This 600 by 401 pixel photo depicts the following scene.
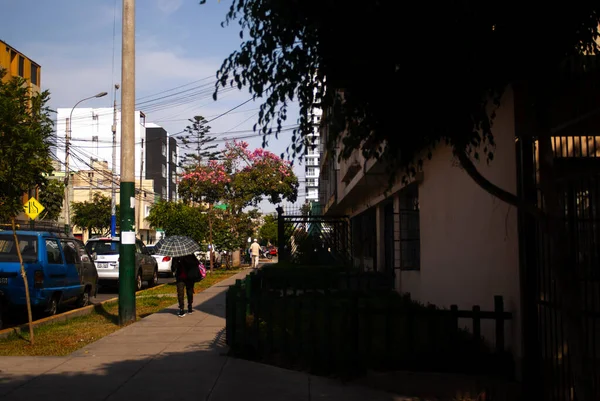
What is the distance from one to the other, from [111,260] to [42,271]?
8.89 meters

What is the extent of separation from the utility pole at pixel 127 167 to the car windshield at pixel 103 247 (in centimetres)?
940

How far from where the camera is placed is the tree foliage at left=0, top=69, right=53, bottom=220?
12.8 meters

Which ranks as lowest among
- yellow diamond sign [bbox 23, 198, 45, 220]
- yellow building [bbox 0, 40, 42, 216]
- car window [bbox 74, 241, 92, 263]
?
car window [bbox 74, 241, 92, 263]

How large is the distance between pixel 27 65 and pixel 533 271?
41792 mm

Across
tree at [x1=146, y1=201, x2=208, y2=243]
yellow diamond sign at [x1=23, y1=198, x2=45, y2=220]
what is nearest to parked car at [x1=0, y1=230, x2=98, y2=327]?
yellow diamond sign at [x1=23, y1=198, x2=45, y2=220]

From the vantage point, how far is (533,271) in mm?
6617

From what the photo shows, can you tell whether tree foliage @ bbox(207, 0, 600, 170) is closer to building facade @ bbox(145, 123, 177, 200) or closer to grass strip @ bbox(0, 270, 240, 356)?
grass strip @ bbox(0, 270, 240, 356)

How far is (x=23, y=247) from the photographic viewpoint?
46.0ft

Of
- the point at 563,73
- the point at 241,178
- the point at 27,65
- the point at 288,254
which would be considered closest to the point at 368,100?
the point at 563,73

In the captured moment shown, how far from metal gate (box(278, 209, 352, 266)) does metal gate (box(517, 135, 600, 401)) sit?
1588 cm

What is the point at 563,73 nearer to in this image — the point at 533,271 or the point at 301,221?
the point at 533,271

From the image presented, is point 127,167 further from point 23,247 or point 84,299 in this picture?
point 84,299

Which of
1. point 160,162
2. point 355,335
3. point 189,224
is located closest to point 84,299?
point 355,335

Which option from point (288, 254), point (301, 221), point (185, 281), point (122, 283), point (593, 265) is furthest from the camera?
point (288, 254)
